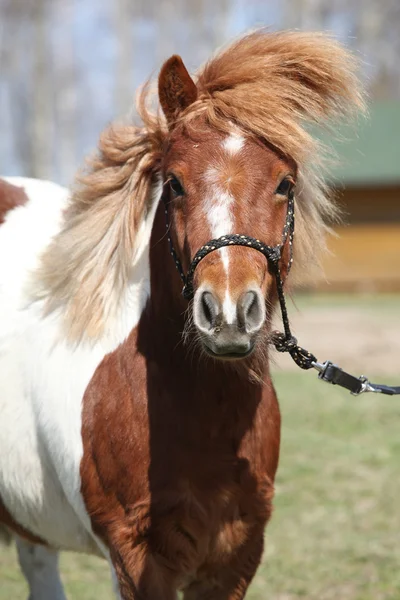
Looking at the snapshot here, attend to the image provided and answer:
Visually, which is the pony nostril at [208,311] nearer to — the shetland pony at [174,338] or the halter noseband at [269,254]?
the shetland pony at [174,338]

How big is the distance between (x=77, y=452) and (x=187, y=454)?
1.38 feet

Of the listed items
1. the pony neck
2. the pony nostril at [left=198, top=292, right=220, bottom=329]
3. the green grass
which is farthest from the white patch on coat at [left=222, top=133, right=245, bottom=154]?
the green grass

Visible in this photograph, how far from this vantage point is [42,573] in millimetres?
4059

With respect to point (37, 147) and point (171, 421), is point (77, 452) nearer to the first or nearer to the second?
point (171, 421)

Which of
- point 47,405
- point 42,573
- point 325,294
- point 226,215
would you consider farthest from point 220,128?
point 325,294

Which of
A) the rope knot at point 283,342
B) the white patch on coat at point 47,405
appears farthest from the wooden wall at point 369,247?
the rope knot at point 283,342

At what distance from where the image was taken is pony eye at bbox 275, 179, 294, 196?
2798mm

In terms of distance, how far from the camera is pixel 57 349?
324 cm

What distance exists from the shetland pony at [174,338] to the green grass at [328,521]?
1612mm

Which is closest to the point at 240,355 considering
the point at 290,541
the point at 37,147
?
the point at 290,541

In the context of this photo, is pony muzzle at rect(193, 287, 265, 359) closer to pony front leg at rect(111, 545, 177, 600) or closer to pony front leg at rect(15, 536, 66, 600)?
pony front leg at rect(111, 545, 177, 600)

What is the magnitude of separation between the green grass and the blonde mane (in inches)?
81.7

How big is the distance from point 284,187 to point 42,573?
7.76 feet

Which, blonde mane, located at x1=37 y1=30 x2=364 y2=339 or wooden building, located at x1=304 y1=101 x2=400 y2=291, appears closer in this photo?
blonde mane, located at x1=37 y1=30 x2=364 y2=339
